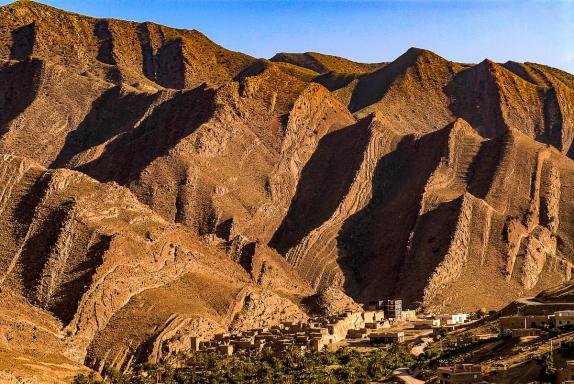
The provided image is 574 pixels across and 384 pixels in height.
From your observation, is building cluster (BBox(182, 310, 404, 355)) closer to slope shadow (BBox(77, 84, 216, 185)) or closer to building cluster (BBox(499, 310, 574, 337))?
building cluster (BBox(499, 310, 574, 337))

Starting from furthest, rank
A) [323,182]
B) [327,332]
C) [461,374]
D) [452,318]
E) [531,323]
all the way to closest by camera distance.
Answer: [323,182], [452,318], [327,332], [531,323], [461,374]

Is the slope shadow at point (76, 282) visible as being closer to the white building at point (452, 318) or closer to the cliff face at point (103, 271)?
the cliff face at point (103, 271)

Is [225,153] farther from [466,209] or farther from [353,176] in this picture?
[466,209]

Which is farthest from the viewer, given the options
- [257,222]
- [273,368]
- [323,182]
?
[323,182]

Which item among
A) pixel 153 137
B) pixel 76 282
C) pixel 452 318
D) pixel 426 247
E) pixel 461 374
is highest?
pixel 153 137

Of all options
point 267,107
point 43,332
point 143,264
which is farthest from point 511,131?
point 43,332

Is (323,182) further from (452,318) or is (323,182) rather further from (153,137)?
(452,318)

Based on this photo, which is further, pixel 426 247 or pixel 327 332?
pixel 426 247

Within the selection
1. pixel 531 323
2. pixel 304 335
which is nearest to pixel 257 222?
pixel 304 335
